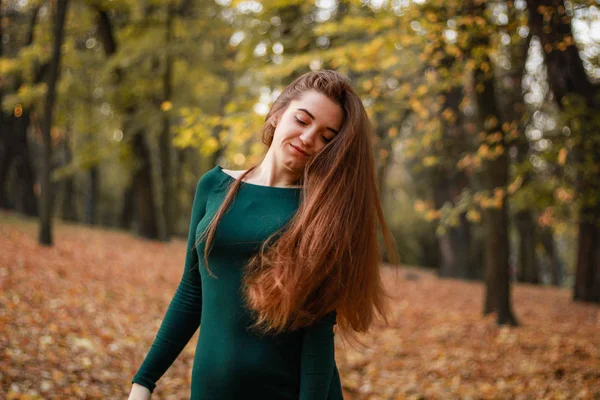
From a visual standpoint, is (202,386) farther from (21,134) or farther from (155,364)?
(21,134)

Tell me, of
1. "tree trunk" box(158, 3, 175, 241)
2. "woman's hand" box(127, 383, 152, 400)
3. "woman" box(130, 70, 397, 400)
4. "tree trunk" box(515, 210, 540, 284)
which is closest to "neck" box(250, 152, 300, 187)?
"woman" box(130, 70, 397, 400)

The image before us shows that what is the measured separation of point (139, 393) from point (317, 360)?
719 millimetres

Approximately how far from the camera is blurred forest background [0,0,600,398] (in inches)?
240

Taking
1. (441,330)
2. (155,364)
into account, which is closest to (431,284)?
(441,330)

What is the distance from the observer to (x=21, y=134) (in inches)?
712

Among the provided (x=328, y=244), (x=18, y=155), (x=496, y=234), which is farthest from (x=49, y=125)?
(x=328, y=244)

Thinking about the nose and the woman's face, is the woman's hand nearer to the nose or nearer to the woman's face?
the woman's face

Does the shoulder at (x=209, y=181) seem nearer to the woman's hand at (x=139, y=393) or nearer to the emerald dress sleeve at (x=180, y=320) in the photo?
the emerald dress sleeve at (x=180, y=320)

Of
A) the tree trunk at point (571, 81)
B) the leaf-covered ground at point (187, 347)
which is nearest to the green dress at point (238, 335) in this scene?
the leaf-covered ground at point (187, 347)

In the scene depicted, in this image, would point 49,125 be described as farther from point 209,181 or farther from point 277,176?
point 277,176

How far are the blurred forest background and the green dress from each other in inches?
96.4

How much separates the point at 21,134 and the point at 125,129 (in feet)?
16.1

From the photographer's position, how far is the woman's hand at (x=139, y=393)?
2.00 m

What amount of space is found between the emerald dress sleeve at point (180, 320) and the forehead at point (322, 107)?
0.53m
